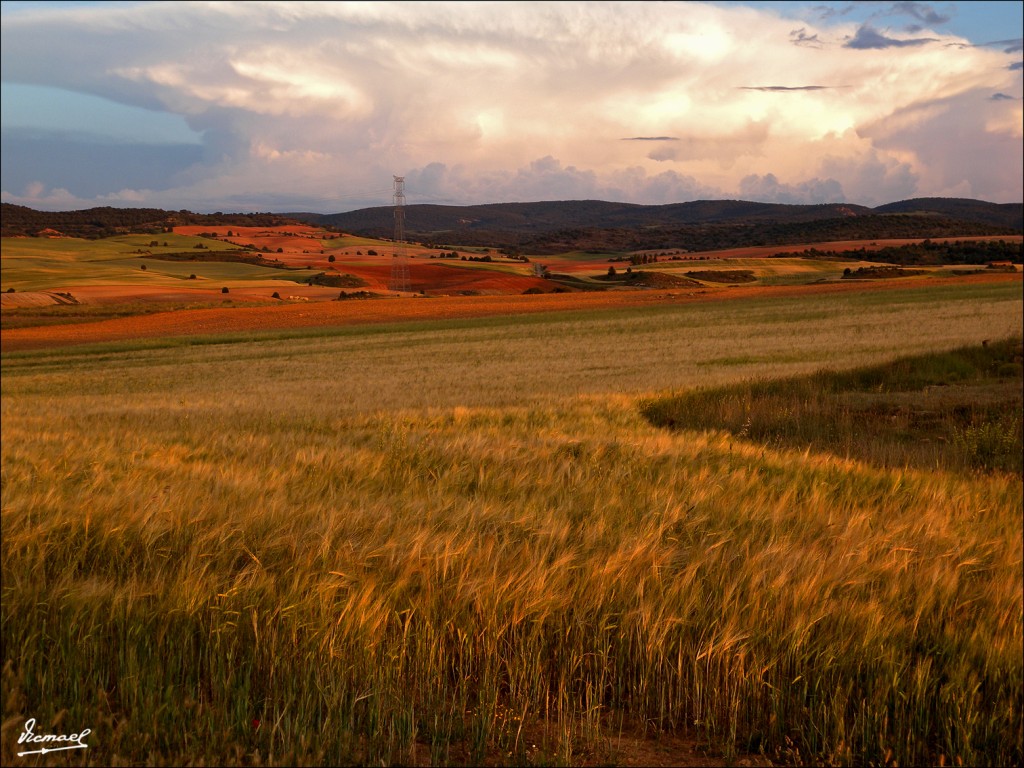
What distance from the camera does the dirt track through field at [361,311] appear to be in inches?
1967

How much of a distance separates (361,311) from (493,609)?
57.8 metres

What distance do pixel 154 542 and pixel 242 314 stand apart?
187 ft

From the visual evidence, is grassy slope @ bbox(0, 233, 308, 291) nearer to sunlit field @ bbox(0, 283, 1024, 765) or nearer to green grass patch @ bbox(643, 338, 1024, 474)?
green grass patch @ bbox(643, 338, 1024, 474)

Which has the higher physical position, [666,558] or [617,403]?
[666,558]

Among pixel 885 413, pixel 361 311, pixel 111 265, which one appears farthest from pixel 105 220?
pixel 885 413

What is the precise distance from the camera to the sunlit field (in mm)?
2439

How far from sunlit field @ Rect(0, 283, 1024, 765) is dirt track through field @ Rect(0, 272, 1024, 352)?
1835 inches

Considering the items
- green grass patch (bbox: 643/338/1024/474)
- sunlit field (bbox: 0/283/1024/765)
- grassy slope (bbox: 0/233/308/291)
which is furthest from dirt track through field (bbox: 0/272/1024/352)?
sunlit field (bbox: 0/283/1024/765)

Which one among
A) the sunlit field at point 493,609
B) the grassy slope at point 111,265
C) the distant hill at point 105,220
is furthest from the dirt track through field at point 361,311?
the distant hill at point 105,220

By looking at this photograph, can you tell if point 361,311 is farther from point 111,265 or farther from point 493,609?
point 493,609

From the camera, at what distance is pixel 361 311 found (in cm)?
5953

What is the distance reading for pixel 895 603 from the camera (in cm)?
361

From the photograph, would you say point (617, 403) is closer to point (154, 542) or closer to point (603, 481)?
point (603, 481)

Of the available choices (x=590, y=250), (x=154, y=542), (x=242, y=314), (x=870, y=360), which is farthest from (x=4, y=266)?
(x=154, y=542)
